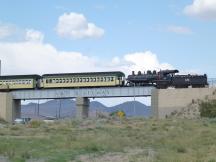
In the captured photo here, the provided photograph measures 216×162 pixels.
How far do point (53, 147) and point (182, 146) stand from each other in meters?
5.69

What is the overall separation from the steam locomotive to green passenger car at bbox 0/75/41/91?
1537cm

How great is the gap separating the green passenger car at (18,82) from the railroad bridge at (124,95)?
92 cm

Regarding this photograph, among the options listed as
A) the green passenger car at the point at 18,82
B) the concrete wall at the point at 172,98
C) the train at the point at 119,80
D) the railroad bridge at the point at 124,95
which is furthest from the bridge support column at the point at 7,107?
the concrete wall at the point at 172,98

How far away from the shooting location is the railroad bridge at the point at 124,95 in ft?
251

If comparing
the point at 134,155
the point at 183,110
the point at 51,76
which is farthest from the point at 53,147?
the point at 51,76

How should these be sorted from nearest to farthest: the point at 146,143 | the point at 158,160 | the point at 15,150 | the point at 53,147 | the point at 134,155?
1. the point at 158,160
2. the point at 134,155
3. the point at 15,150
4. the point at 53,147
5. the point at 146,143

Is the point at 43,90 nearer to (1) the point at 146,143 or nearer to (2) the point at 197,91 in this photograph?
(2) the point at 197,91

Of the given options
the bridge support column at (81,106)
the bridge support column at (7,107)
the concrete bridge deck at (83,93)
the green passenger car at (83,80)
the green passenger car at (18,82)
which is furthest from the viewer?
the bridge support column at (7,107)

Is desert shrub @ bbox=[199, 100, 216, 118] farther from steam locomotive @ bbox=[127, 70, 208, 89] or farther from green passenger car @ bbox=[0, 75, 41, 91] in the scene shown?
green passenger car @ bbox=[0, 75, 41, 91]

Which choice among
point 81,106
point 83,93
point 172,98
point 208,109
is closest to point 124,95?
point 83,93

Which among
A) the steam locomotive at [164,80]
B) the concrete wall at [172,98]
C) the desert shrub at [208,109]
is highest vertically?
the steam locomotive at [164,80]

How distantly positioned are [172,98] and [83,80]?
13757 millimetres

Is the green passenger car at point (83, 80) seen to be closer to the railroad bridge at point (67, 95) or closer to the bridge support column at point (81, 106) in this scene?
the railroad bridge at point (67, 95)

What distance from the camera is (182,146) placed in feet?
76.3
